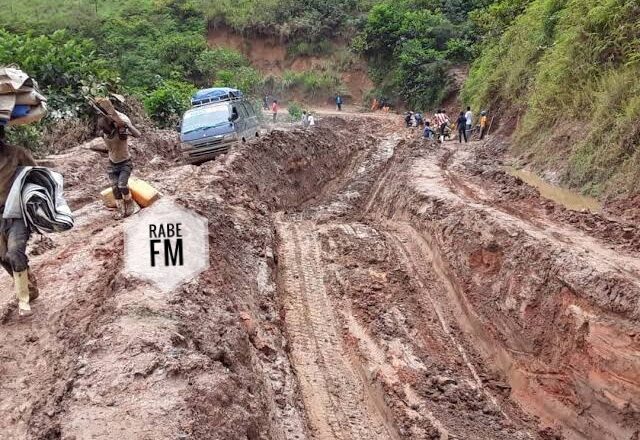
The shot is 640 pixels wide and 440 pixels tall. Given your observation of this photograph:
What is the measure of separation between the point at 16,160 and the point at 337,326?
16.5ft

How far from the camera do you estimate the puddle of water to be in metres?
11.2

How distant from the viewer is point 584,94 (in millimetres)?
14133

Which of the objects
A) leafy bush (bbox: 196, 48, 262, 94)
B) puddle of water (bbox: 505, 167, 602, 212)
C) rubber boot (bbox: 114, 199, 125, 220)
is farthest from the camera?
leafy bush (bbox: 196, 48, 262, 94)

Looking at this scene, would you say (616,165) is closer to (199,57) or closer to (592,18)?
(592,18)

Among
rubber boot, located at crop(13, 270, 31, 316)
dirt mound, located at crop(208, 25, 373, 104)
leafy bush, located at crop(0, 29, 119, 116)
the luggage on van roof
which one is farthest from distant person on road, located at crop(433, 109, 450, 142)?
rubber boot, located at crop(13, 270, 31, 316)

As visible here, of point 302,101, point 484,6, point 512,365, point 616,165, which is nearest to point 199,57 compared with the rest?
point 302,101

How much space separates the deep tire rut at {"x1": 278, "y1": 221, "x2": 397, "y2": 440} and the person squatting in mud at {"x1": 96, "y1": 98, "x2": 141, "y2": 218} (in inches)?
114

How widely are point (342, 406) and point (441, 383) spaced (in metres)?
1.48

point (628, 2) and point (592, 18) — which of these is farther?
point (592, 18)

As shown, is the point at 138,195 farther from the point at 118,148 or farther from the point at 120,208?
the point at 118,148

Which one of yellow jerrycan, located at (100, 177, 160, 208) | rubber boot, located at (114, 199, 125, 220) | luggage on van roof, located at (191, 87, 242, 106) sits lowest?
luggage on van roof, located at (191, 87, 242, 106)

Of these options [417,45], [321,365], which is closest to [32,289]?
[321,365]

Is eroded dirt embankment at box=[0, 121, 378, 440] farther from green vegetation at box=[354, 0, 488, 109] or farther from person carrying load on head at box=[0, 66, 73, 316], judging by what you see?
green vegetation at box=[354, 0, 488, 109]

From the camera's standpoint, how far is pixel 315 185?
1780 centimetres
